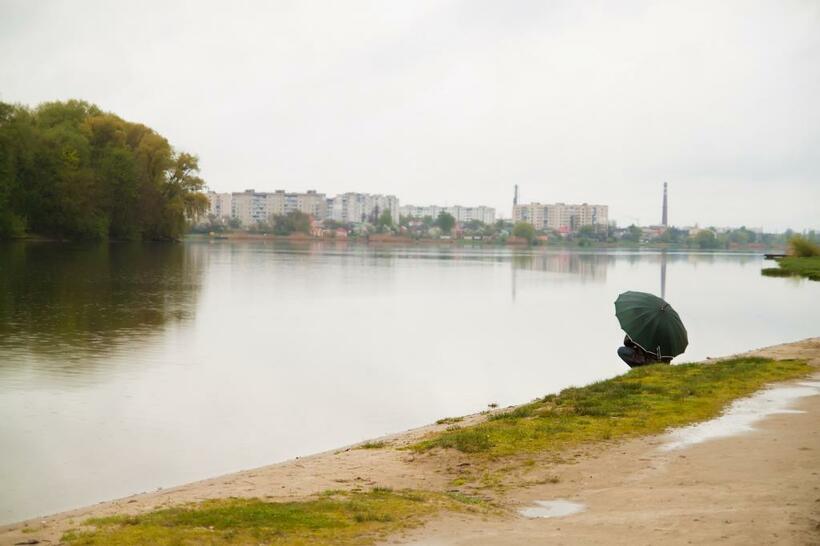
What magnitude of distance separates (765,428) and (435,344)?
15.6 metres

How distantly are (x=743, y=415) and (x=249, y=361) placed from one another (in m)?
13.1

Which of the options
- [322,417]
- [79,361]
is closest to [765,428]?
[322,417]

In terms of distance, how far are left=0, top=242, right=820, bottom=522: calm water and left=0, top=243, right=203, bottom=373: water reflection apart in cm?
9

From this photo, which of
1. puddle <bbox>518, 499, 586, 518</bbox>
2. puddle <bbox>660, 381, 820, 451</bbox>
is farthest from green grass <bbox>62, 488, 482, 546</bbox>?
puddle <bbox>660, 381, 820, 451</bbox>

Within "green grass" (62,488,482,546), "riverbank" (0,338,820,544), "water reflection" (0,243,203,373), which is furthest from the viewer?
"water reflection" (0,243,203,373)

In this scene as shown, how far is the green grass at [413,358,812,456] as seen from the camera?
11.5m

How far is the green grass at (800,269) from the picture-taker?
69062 mm

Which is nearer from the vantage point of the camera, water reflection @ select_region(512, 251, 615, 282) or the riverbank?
the riverbank

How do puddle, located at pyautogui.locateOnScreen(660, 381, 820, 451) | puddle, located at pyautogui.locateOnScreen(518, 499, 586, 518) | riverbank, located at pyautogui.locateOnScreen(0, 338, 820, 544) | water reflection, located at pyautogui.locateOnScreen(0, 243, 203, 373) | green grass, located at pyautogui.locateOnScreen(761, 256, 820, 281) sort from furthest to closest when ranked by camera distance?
green grass, located at pyautogui.locateOnScreen(761, 256, 820, 281), water reflection, located at pyautogui.locateOnScreen(0, 243, 203, 373), puddle, located at pyautogui.locateOnScreen(660, 381, 820, 451), puddle, located at pyautogui.locateOnScreen(518, 499, 586, 518), riverbank, located at pyautogui.locateOnScreen(0, 338, 820, 544)

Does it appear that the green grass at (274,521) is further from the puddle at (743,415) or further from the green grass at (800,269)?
the green grass at (800,269)

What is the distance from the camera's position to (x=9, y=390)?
16.8 m


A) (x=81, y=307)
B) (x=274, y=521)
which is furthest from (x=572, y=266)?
(x=274, y=521)

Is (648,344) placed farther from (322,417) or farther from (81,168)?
(81,168)

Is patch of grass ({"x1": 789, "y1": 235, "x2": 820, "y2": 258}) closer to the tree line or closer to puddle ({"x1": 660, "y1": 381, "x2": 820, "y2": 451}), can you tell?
the tree line
